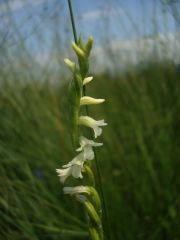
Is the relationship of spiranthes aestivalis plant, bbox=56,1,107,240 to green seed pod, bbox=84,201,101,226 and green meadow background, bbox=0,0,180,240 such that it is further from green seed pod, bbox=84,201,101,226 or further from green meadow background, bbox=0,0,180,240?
green meadow background, bbox=0,0,180,240

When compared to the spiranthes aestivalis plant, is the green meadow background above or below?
below

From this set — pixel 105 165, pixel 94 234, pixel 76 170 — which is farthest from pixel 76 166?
pixel 105 165

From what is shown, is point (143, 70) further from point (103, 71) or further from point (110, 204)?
point (110, 204)

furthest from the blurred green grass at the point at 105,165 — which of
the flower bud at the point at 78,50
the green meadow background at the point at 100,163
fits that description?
the flower bud at the point at 78,50

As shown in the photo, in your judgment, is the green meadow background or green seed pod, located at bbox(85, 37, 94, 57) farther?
the green meadow background

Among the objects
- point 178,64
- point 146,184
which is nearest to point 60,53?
point 178,64

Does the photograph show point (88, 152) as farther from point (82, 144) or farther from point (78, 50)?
point (78, 50)

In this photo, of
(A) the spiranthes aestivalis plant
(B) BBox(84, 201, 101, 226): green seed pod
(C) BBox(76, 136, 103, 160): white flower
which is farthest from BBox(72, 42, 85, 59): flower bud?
(B) BBox(84, 201, 101, 226): green seed pod

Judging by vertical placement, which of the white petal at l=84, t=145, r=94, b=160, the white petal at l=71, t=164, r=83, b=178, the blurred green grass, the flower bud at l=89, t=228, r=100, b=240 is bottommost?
the blurred green grass
